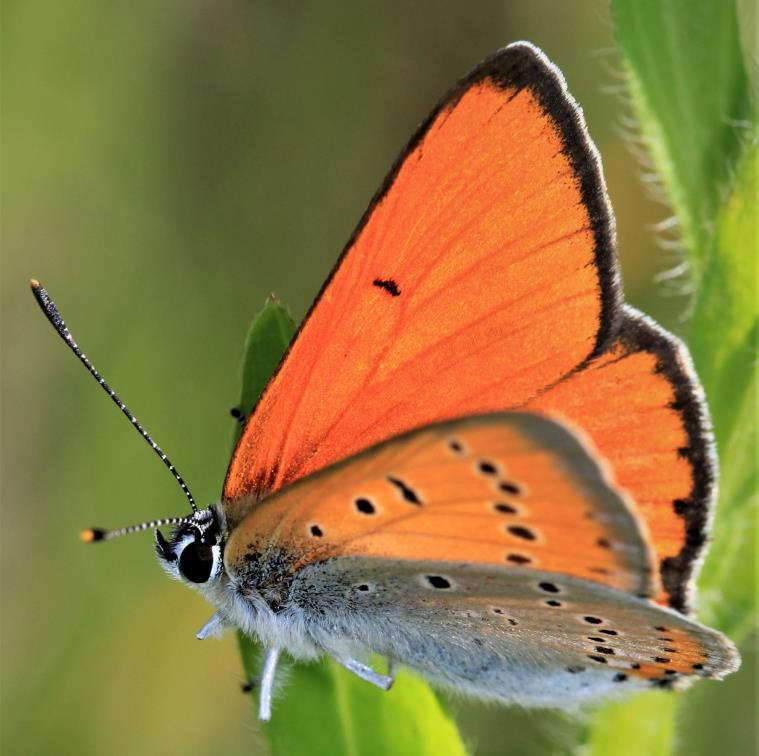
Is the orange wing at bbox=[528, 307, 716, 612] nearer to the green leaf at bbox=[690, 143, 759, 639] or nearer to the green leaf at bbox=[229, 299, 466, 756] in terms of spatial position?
the green leaf at bbox=[690, 143, 759, 639]

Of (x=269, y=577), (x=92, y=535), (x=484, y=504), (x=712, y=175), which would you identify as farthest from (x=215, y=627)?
(x=712, y=175)

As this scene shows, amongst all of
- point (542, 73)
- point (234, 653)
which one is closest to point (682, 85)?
point (542, 73)

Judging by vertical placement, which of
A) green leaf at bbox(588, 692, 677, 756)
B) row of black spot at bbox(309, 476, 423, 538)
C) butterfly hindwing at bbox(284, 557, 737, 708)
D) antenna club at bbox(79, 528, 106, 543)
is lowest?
→ green leaf at bbox(588, 692, 677, 756)

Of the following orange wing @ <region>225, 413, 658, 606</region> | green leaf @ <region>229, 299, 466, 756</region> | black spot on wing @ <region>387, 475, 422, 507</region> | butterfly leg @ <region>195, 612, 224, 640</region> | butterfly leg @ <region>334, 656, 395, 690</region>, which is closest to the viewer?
orange wing @ <region>225, 413, 658, 606</region>

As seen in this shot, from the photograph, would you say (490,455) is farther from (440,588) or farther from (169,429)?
(169,429)

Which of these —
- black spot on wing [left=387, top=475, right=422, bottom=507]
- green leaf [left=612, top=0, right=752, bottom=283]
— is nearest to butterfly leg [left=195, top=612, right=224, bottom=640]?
black spot on wing [left=387, top=475, right=422, bottom=507]

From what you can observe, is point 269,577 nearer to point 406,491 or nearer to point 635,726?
Answer: point 406,491
